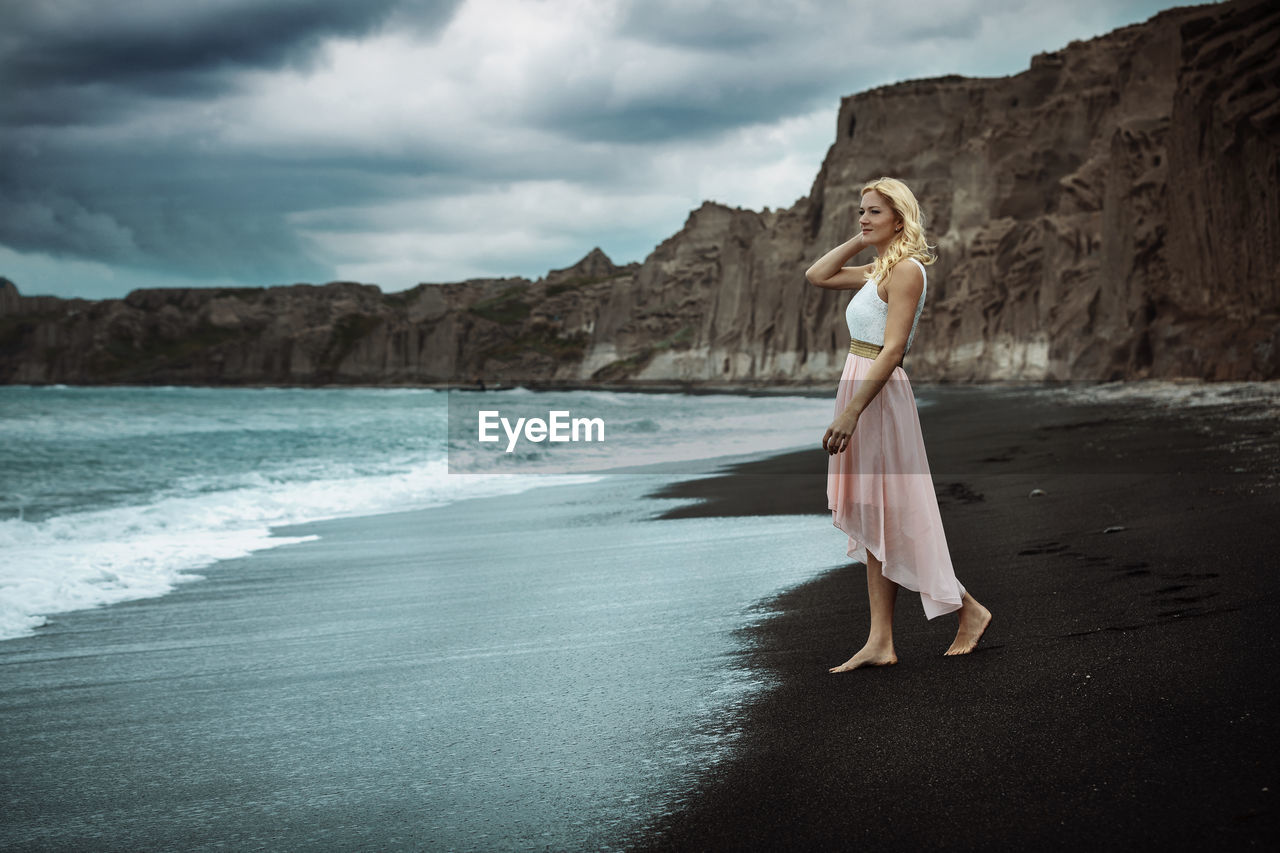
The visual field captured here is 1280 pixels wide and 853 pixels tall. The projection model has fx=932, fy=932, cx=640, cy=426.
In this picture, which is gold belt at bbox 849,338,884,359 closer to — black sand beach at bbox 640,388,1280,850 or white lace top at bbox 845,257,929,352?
white lace top at bbox 845,257,929,352

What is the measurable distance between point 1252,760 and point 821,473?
32.3 ft

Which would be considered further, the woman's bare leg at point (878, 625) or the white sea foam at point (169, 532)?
the white sea foam at point (169, 532)

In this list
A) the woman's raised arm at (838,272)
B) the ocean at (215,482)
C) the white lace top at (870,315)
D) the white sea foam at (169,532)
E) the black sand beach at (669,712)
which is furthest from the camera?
the ocean at (215,482)

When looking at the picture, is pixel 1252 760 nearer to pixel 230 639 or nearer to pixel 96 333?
pixel 230 639

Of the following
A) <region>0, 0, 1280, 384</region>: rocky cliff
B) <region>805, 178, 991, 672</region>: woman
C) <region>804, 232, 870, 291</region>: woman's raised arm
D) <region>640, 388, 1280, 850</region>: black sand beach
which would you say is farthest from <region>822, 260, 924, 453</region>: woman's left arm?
<region>0, 0, 1280, 384</region>: rocky cliff

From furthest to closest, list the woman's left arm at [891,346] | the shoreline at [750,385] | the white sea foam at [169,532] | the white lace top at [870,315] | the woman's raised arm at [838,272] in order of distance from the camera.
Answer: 1. the shoreline at [750,385]
2. the white sea foam at [169,532]
3. the woman's raised arm at [838,272]
4. the white lace top at [870,315]
5. the woman's left arm at [891,346]

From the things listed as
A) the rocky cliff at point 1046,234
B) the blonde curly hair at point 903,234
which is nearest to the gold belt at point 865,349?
the blonde curly hair at point 903,234

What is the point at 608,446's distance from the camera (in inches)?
827

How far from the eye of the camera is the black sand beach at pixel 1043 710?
202 centimetres

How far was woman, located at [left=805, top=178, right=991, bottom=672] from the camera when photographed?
10.9 feet

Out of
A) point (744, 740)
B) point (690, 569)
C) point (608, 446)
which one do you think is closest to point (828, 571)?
point (690, 569)

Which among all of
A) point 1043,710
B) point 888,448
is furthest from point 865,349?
point 1043,710

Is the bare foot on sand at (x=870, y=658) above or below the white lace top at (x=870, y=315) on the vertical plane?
below

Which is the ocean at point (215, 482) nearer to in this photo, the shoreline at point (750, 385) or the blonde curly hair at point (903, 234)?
the blonde curly hair at point (903, 234)
